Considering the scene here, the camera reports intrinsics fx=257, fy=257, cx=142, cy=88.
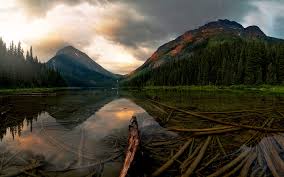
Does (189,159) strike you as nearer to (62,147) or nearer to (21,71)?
(62,147)

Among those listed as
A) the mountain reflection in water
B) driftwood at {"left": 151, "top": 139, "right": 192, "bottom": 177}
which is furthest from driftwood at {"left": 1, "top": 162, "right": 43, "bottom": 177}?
driftwood at {"left": 151, "top": 139, "right": 192, "bottom": 177}

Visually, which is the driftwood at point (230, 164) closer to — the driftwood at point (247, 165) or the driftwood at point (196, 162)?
the driftwood at point (247, 165)

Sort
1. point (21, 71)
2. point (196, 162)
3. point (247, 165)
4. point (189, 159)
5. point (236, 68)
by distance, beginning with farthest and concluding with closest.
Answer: point (21, 71)
point (236, 68)
point (189, 159)
point (196, 162)
point (247, 165)

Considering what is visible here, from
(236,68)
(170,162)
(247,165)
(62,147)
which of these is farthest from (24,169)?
(236,68)

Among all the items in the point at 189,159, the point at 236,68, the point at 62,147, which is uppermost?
A: the point at 236,68

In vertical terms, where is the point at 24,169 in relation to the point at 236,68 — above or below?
below

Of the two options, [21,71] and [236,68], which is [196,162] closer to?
[236,68]

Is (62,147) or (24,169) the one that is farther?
(62,147)

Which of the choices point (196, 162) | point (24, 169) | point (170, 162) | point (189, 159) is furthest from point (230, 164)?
point (24, 169)

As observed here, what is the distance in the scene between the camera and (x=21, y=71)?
467 ft

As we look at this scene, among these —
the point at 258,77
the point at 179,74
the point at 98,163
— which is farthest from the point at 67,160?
the point at 179,74

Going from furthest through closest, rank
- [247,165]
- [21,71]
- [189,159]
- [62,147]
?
1. [21,71]
2. [62,147]
3. [189,159]
4. [247,165]

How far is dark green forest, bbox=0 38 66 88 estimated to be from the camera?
4958 inches

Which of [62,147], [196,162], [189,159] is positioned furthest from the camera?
[62,147]
